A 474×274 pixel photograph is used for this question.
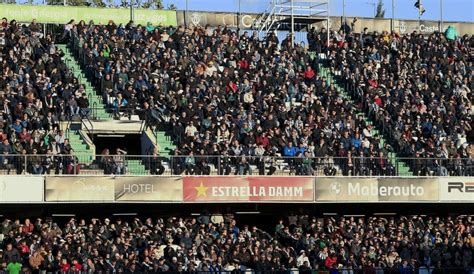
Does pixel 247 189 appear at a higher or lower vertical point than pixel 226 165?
lower

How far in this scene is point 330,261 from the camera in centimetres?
4119

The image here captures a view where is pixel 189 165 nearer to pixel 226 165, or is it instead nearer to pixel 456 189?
pixel 226 165

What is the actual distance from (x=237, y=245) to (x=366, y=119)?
10.6 m

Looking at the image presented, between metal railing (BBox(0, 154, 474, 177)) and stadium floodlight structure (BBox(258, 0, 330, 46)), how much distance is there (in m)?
11.4

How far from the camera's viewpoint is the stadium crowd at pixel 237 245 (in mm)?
37781

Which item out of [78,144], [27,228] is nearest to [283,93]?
[78,144]

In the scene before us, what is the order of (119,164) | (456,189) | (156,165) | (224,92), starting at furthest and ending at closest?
(224,92), (456,189), (156,165), (119,164)

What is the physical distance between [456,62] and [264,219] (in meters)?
12.3

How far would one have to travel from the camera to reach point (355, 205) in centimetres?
4678

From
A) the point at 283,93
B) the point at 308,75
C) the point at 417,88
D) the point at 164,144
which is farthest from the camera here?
the point at 417,88

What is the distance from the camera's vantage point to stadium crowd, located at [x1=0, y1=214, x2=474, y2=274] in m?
37.8

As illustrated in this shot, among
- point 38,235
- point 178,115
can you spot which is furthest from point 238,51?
point 38,235

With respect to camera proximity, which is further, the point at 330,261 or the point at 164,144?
the point at 164,144

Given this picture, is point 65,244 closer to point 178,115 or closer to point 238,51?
point 178,115
